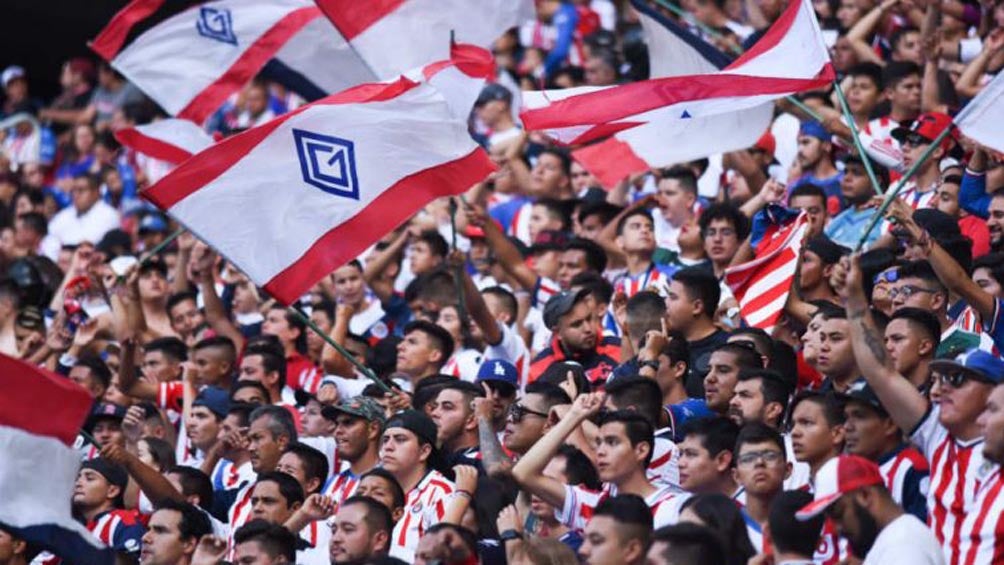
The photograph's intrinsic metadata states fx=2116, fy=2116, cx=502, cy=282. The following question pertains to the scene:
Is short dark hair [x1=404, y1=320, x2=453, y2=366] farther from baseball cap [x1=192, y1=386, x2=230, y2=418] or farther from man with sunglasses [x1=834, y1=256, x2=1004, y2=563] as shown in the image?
man with sunglasses [x1=834, y1=256, x2=1004, y2=563]

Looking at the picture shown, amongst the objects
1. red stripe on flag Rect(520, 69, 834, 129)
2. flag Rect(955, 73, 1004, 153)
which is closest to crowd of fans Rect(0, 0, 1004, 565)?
flag Rect(955, 73, 1004, 153)

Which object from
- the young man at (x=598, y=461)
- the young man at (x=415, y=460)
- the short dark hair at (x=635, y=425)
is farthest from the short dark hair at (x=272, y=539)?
the short dark hair at (x=635, y=425)

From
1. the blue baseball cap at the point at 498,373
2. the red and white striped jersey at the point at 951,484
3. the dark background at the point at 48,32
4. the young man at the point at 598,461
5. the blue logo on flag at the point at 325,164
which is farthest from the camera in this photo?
the dark background at the point at 48,32

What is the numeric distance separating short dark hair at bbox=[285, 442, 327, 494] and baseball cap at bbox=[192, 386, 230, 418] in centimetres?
135

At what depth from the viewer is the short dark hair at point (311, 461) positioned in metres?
10.3

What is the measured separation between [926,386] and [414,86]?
10.6 feet

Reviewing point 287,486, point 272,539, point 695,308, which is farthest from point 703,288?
point 272,539

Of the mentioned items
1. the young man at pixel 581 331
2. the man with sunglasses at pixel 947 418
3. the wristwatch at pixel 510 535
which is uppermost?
the man with sunglasses at pixel 947 418

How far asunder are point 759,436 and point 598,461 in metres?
0.87

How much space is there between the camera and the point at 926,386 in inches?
339

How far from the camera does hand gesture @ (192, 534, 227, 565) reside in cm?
910

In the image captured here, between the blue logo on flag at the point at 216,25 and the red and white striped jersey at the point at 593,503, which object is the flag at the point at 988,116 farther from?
the blue logo on flag at the point at 216,25

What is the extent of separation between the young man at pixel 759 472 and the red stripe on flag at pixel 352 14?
449 cm

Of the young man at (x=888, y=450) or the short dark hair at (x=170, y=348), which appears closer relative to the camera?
the young man at (x=888, y=450)
